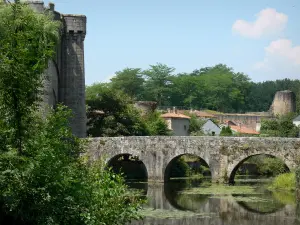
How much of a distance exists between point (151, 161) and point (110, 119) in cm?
874

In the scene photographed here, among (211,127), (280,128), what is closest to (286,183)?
(280,128)

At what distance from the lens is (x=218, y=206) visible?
27.2 meters

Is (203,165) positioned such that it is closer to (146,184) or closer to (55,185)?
(146,184)

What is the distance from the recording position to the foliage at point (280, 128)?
60.0 metres

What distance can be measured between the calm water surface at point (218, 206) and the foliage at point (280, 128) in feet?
79.6

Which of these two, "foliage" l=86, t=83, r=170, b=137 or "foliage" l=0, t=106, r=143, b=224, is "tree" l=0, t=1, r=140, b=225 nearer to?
"foliage" l=0, t=106, r=143, b=224

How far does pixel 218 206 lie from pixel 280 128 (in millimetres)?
36584

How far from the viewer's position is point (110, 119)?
155 ft

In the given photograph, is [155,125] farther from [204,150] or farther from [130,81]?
[130,81]

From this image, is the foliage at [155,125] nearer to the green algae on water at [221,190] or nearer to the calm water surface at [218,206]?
the calm water surface at [218,206]

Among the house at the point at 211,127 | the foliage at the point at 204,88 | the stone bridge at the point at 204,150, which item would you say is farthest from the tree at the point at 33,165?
the foliage at the point at 204,88

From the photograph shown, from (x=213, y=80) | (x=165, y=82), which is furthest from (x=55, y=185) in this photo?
(x=213, y=80)

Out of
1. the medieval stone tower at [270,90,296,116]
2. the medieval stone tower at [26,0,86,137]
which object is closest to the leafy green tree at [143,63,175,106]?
the medieval stone tower at [270,90,296,116]

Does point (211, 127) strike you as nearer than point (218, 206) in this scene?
No
